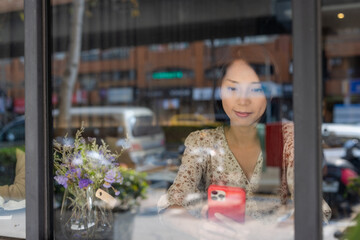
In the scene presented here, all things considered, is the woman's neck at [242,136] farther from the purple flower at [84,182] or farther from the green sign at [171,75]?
the green sign at [171,75]

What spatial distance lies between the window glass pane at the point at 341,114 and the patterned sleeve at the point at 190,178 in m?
0.54

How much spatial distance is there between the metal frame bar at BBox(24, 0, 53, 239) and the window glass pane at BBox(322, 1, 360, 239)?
3.25ft

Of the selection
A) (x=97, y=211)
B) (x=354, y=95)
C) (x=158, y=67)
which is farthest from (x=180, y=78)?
(x=97, y=211)

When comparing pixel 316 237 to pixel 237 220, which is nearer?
pixel 316 237

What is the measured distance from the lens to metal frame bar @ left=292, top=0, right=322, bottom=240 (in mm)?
1176

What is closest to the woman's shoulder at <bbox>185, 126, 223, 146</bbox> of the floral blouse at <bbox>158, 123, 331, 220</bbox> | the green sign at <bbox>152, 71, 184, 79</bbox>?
the floral blouse at <bbox>158, 123, 331, 220</bbox>

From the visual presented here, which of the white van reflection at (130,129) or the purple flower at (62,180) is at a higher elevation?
the white van reflection at (130,129)

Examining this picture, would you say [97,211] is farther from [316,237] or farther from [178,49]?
[178,49]

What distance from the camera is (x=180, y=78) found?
353 inches

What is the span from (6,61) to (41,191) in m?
4.37

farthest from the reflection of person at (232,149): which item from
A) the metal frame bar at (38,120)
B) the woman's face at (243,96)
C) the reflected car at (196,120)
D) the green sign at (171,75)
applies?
the green sign at (171,75)

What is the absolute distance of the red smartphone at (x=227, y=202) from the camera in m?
1.70

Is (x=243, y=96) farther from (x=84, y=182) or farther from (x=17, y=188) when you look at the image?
(x=17, y=188)

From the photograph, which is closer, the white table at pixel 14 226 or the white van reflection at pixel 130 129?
the white table at pixel 14 226
